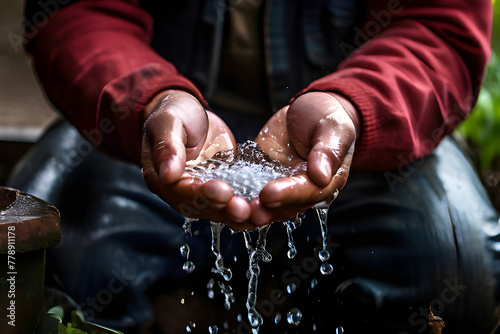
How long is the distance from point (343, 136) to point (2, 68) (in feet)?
9.14

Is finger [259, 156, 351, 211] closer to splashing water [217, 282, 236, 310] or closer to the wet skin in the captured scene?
the wet skin

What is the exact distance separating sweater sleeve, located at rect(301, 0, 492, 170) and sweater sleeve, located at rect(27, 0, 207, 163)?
347 mm

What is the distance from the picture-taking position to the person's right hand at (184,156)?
0.78m

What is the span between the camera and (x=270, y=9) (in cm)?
126

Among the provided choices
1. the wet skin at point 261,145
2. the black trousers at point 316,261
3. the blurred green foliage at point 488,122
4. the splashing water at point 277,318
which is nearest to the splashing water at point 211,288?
the black trousers at point 316,261

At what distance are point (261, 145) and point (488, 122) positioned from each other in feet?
5.89

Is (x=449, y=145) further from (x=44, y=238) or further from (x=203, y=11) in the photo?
(x=44, y=238)

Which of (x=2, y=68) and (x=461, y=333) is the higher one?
(x=461, y=333)

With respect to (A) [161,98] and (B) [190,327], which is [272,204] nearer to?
(A) [161,98]

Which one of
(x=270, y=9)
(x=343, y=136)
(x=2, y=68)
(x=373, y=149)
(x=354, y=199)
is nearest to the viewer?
(x=343, y=136)

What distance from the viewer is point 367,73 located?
1.08 metres

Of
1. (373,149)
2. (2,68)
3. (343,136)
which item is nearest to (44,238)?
(343,136)

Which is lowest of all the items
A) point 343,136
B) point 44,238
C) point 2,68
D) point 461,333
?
point 2,68

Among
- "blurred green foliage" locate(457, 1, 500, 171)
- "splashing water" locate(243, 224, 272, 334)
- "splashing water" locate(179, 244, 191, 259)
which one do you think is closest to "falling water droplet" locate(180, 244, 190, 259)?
"splashing water" locate(179, 244, 191, 259)
